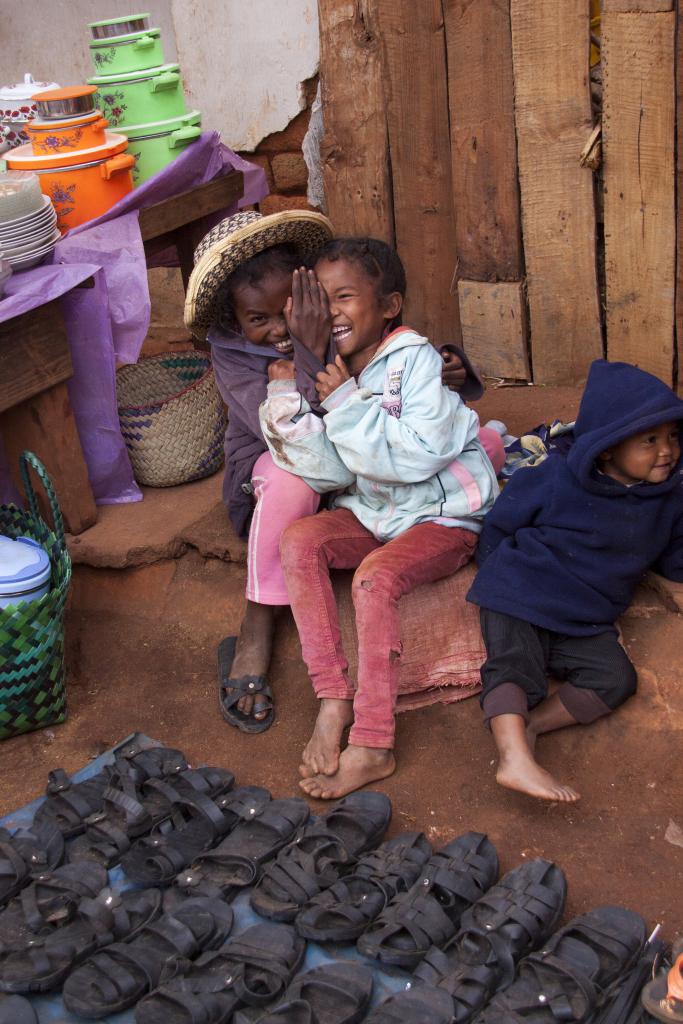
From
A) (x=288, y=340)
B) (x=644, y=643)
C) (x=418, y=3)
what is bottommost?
(x=644, y=643)

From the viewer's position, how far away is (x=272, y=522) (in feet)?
10.0

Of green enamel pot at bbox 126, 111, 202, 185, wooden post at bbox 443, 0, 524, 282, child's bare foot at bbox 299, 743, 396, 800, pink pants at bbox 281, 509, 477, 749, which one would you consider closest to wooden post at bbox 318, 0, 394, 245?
wooden post at bbox 443, 0, 524, 282

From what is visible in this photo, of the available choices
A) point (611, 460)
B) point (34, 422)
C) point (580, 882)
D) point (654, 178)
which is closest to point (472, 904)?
point (580, 882)

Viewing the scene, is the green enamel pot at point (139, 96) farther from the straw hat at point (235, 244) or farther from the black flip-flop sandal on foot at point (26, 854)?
the black flip-flop sandal on foot at point (26, 854)

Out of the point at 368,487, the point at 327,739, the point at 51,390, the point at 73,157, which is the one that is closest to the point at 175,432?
the point at 51,390

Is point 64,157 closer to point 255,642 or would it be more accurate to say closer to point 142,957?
point 255,642

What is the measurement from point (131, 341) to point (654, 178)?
185cm

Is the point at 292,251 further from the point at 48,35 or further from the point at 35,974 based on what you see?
the point at 48,35

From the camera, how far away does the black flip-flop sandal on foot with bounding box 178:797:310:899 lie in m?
2.51

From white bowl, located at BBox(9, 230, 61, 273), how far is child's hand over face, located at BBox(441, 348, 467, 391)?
1324 millimetres

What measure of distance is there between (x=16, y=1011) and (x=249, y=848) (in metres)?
0.63

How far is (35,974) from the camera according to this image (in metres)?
2.26

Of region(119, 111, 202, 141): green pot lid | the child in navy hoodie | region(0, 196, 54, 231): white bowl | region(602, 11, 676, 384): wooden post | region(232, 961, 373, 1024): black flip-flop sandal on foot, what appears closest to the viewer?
region(232, 961, 373, 1024): black flip-flop sandal on foot

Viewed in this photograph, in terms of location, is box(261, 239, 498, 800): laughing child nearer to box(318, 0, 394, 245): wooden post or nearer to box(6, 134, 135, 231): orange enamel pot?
box(6, 134, 135, 231): orange enamel pot
